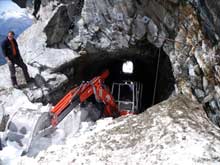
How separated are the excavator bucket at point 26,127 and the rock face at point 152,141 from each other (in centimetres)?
91

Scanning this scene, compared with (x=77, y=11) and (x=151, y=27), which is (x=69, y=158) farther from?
(x=77, y=11)

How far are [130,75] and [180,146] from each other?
9904 millimetres

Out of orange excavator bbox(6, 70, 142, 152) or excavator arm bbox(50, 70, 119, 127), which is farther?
excavator arm bbox(50, 70, 119, 127)

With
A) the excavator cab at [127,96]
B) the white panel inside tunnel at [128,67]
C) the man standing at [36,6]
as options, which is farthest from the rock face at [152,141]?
the man standing at [36,6]

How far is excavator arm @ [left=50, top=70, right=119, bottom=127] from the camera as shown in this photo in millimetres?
11008

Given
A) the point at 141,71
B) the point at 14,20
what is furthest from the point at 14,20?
the point at 141,71

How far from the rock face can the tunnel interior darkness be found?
335 cm

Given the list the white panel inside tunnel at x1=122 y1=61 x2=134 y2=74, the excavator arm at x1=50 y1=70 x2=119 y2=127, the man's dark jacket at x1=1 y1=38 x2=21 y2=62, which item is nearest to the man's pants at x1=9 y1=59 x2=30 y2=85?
the man's dark jacket at x1=1 y1=38 x2=21 y2=62

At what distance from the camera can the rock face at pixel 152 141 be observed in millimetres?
8531

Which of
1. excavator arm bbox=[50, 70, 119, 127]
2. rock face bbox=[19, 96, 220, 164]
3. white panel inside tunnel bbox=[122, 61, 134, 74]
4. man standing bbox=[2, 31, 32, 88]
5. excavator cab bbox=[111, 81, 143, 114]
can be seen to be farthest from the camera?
white panel inside tunnel bbox=[122, 61, 134, 74]

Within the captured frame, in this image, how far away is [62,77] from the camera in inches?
540

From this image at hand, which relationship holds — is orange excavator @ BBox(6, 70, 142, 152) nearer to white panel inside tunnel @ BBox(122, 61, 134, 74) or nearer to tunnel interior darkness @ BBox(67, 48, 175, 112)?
tunnel interior darkness @ BBox(67, 48, 175, 112)

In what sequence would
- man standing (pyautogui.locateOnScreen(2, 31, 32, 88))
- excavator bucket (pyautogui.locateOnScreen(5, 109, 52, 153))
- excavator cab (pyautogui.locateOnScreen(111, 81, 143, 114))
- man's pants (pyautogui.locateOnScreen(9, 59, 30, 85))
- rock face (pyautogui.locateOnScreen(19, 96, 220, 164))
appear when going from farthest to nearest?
1. excavator cab (pyautogui.locateOnScreen(111, 81, 143, 114))
2. man's pants (pyautogui.locateOnScreen(9, 59, 30, 85))
3. man standing (pyautogui.locateOnScreen(2, 31, 32, 88))
4. excavator bucket (pyautogui.locateOnScreen(5, 109, 52, 153))
5. rock face (pyautogui.locateOnScreen(19, 96, 220, 164))

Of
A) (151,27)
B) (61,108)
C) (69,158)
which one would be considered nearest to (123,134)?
(69,158)
